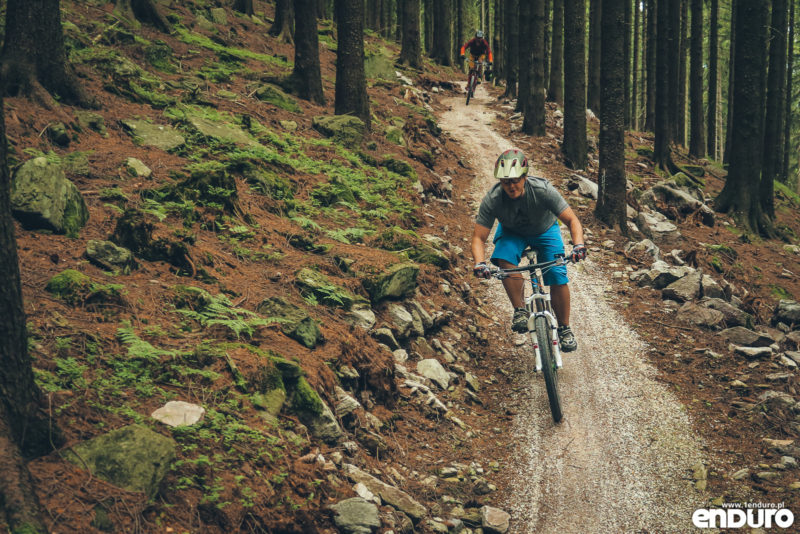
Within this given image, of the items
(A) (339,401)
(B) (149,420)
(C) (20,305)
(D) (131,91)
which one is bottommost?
(A) (339,401)

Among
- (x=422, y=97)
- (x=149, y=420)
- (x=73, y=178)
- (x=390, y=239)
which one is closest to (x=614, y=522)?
(x=149, y=420)

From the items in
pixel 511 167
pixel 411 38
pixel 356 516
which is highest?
pixel 411 38

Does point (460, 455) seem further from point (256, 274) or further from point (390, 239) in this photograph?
point (390, 239)

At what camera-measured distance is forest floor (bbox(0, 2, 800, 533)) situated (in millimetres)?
3881

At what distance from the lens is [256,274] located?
6.74 m

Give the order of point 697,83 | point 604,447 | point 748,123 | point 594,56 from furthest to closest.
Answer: point 697,83 → point 594,56 → point 748,123 → point 604,447

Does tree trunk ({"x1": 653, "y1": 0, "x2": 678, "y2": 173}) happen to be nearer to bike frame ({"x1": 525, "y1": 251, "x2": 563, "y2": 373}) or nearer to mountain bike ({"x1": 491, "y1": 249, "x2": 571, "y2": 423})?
mountain bike ({"x1": 491, "y1": 249, "x2": 571, "y2": 423})

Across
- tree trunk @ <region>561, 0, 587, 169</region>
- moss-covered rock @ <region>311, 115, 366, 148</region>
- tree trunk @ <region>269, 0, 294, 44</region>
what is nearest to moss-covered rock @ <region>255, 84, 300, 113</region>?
moss-covered rock @ <region>311, 115, 366, 148</region>

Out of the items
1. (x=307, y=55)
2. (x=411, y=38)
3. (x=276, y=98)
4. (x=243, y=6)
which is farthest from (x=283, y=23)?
(x=276, y=98)

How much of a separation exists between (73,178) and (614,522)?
7194 millimetres

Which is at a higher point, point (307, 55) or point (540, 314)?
point (307, 55)

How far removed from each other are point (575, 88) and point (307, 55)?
7.65 metres

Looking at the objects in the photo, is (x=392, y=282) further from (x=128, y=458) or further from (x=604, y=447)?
(x=128, y=458)

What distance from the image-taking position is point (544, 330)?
6.38 meters
